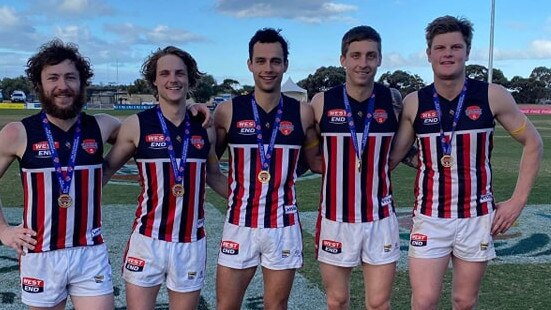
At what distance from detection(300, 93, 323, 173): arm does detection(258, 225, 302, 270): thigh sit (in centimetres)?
55

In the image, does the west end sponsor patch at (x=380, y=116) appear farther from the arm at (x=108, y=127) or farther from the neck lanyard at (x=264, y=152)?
the arm at (x=108, y=127)

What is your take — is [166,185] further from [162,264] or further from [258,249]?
[258,249]

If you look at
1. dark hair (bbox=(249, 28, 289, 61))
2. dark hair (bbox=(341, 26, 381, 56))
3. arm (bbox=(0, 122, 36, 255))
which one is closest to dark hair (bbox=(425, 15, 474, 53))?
dark hair (bbox=(341, 26, 381, 56))

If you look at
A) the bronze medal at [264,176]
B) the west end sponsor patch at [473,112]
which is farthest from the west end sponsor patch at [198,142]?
the west end sponsor patch at [473,112]

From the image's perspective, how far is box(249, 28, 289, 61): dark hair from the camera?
3.96 metres

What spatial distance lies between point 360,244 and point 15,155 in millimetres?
2213

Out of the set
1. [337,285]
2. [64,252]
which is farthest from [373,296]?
[64,252]

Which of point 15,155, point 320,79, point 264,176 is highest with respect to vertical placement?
point 320,79

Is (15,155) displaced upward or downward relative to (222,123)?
downward

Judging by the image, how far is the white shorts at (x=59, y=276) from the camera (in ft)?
11.0

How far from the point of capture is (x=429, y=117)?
396cm

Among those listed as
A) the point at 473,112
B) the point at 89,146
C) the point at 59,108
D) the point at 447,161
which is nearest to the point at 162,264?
the point at 89,146

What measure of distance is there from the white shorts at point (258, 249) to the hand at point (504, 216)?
133 cm

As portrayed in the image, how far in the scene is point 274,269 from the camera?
152 inches
